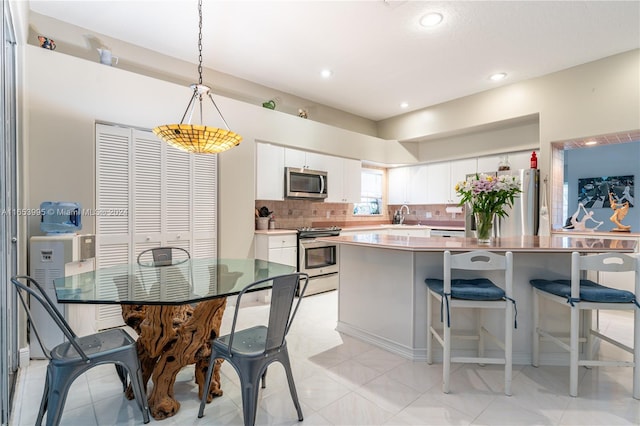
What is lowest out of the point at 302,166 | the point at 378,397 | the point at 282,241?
the point at 378,397

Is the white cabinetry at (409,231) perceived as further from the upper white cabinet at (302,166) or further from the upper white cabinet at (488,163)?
the upper white cabinet at (488,163)

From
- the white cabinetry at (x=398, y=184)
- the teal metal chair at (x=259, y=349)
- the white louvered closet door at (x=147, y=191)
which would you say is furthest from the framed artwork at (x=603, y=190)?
the white louvered closet door at (x=147, y=191)

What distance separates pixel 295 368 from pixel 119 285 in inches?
53.2

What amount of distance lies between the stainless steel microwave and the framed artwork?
4.51 m

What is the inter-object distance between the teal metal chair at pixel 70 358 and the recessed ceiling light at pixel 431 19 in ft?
11.4

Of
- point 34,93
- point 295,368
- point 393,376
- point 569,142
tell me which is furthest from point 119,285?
point 569,142

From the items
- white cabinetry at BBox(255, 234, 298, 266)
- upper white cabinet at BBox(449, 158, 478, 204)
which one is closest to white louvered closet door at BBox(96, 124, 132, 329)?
white cabinetry at BBox(255, 234, 298, 266)

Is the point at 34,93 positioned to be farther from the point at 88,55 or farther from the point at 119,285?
the point at 119,285

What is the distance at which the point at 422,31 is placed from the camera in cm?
325

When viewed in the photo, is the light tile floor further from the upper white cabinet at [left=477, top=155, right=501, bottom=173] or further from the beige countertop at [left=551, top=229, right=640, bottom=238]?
the upper white cabinet at [left=477, top=155, right=501, bottom=173]

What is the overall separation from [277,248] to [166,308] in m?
2.31

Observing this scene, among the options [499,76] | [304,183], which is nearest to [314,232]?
[304,183]

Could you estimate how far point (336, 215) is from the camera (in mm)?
5770

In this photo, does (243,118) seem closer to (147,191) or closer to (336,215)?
(147,191)
